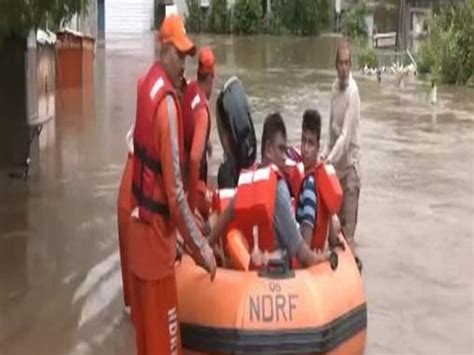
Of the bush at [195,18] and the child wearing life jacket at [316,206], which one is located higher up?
the bush at [195,18]

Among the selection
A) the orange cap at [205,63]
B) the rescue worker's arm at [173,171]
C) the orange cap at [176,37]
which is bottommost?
the rescue worker's arm at [173,171]

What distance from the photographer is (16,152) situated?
12.4 m

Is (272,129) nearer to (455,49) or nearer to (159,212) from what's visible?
(159,212)

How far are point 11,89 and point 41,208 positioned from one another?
2036 mm

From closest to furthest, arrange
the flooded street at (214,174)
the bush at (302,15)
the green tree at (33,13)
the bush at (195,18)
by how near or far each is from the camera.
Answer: the flooded street at (214,174) → the green tree at (33,13) → the bush at (302,15) → the bush at (195,18)

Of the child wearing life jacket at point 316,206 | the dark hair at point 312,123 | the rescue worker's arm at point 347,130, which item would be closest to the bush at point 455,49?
the rescue worker's arm at point 347,130

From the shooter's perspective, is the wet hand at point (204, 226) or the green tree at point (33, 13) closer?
the wet hand at point (204, 226)

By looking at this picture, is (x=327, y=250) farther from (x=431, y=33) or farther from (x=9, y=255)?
(x=431, y=33)

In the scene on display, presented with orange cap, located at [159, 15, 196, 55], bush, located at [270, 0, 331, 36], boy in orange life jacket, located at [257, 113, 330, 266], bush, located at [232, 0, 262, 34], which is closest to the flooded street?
boy in orange life jacket, located at [257, 113, 330, 266]

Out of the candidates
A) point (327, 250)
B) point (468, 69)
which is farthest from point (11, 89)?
point (468, 69)

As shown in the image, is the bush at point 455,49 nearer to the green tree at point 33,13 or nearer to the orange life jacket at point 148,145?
the green tree at point 33,13

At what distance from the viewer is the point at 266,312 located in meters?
5.73

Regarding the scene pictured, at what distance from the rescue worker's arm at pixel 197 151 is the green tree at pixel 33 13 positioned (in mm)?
4714

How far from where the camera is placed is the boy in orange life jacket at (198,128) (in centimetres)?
609
